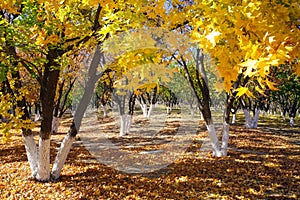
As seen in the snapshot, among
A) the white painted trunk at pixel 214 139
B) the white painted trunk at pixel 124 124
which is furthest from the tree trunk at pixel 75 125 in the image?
the white painted trunk at pixel 124 124

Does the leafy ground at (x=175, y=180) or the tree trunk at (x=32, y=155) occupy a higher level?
the tree trunk at (x=32, y=155)

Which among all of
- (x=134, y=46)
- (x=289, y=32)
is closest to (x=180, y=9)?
(x=134, y=46)

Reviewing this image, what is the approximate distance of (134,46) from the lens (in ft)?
18.0

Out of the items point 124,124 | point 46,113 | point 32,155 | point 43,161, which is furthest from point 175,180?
point 124,124

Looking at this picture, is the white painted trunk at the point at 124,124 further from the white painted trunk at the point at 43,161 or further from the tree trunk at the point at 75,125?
the white painted trunk at the point at 43,161

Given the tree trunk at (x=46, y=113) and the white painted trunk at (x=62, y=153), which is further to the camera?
the white painted trunk at (x=62, y=153)

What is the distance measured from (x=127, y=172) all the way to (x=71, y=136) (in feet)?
8.56

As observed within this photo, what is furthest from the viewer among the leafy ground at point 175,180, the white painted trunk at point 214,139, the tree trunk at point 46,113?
the white painted trunk at point 214,139

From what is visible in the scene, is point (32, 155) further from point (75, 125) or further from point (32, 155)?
point (75, 125)

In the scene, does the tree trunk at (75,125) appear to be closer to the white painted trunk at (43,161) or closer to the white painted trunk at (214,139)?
the white painted trunk at (43,161)

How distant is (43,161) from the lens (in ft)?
25.4

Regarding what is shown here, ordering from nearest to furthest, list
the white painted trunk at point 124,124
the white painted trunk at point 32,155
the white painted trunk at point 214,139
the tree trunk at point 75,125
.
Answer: the tree trunk at point 75,125, the white painted trunk at point 32,155, the white painted trunk at point 214,139, the white painted trunk at point 124,124

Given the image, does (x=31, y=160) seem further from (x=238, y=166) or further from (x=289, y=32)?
(x=289, y=32)

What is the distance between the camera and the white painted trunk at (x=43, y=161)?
302 inches
